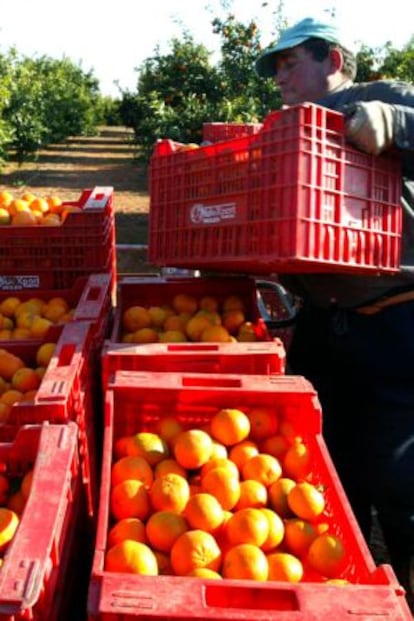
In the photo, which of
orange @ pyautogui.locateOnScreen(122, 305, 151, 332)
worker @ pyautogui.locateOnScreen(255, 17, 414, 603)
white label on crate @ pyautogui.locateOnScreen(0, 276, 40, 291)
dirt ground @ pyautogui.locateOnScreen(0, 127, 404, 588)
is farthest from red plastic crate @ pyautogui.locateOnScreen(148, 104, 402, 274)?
dirt ground @ pyautogui.locateOnScreen(0, 127, 404, 588)

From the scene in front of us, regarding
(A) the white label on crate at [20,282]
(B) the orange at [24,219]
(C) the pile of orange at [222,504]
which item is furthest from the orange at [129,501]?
(B) the orange at [24,219]

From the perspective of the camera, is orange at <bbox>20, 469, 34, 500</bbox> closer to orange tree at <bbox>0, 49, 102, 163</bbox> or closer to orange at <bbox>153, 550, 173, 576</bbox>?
orange at <bbox>153, 550, 173, 576</bbox>

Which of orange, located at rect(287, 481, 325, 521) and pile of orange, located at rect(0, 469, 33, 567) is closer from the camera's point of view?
pile of orange, located at rect(0, 469, 33, 567)

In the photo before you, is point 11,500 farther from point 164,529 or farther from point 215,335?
point 215,335

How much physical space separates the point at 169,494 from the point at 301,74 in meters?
1.87

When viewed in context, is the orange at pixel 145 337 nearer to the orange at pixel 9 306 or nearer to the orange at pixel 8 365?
the orange at pixel 8 365

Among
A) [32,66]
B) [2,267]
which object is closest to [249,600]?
[2,267]

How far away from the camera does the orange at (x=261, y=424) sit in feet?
7.02

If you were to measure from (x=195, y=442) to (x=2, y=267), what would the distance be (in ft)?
6.81

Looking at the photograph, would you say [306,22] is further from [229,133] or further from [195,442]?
[195,442]

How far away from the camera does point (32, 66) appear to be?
121ft

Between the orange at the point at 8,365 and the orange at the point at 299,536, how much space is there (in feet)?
4.37

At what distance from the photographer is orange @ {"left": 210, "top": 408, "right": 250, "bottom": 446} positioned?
207 centimetres

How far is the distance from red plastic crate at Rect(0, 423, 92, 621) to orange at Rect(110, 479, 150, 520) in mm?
123
